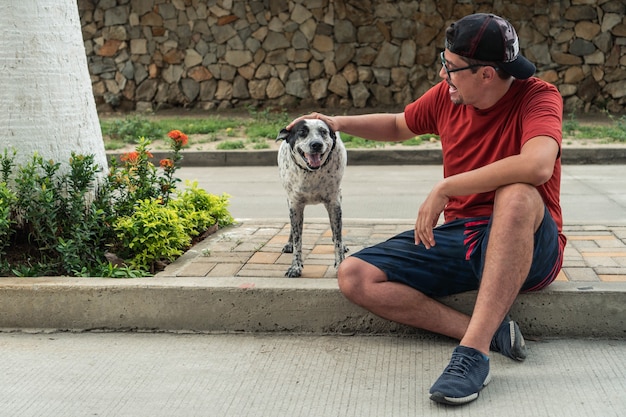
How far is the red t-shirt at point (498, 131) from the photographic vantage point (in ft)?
13.2

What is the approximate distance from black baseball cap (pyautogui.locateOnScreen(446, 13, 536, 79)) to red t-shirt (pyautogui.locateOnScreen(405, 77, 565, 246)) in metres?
0.14

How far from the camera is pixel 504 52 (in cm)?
399

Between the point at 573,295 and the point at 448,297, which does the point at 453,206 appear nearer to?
the point at 448,297

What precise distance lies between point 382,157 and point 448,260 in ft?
26.5

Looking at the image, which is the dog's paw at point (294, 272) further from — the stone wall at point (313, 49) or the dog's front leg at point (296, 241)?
the stone wall at point (313, 49)

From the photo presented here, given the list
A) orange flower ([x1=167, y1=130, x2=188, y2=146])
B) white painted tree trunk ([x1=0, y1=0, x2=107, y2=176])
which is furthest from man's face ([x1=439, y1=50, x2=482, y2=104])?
white painted tree trunk ([x1=0, y1=0, x2=107, y2=176])

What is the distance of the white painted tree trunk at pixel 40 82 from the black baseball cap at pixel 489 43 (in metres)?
2.57

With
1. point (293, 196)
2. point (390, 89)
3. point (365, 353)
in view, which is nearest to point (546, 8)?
point (390, 89)

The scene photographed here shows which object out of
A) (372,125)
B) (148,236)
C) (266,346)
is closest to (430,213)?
(372,125)

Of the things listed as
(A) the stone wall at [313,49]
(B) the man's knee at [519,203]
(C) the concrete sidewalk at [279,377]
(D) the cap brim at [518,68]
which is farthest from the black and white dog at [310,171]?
(A) the stone wall at [313,49]

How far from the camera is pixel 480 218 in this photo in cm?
419

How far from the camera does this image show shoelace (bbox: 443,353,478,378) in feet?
12.0

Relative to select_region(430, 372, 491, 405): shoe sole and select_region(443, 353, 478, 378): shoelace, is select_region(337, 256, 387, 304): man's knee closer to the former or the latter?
select_region(443, 353, 478, 378): shoelace

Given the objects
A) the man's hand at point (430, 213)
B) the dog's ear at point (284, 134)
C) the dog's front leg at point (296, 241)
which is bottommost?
the dog's front leg at point (296, 241)
